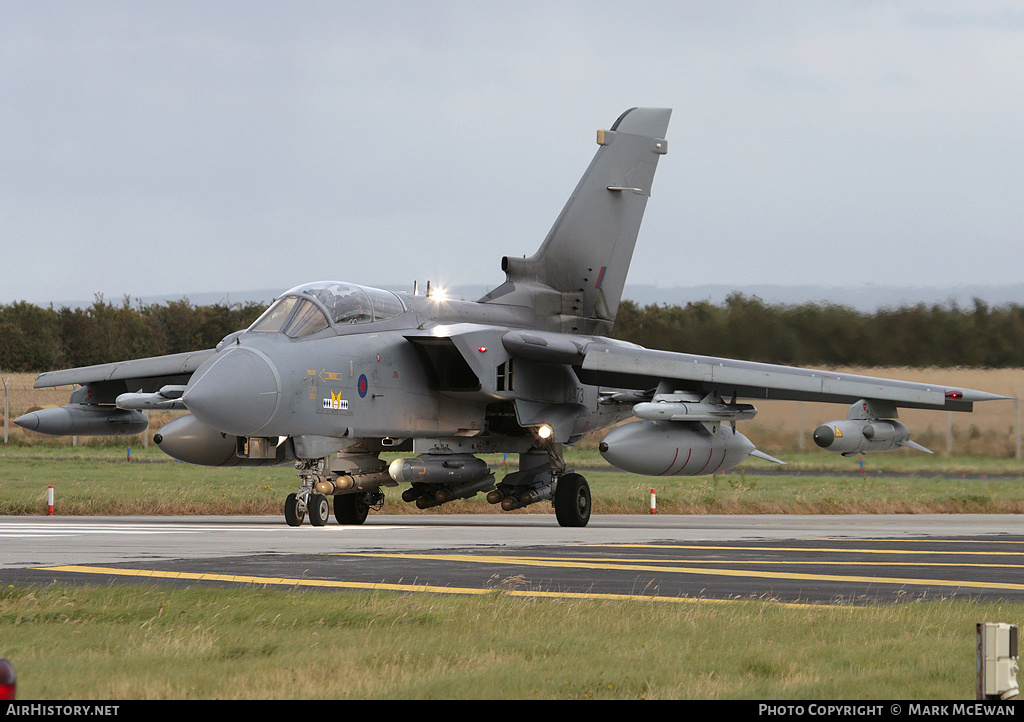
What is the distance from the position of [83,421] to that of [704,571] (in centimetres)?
1505

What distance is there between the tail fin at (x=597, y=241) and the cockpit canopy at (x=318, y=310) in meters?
4.01

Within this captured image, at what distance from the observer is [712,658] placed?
26.1 feet

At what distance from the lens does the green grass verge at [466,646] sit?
7.01 m

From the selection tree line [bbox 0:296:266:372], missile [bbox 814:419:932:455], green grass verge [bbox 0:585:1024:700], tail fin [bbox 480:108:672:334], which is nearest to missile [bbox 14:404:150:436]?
tail fin [bbox 480:108:672:334]

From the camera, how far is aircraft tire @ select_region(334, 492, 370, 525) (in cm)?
2247

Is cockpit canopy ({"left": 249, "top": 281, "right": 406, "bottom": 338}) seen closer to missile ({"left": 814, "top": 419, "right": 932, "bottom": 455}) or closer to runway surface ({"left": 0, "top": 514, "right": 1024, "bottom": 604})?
runway surface ({"left": 0, "top": 514, "right": 1024, "bottom": 604})

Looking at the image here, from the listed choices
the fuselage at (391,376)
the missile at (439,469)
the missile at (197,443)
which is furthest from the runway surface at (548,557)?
the fuselage at (391,376)

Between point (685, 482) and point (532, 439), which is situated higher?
point (532, 439)

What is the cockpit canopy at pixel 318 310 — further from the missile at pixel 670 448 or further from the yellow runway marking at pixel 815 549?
the yellow runway marking at pixel 815 549

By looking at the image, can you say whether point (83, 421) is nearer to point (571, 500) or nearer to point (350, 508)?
point (350, 508)

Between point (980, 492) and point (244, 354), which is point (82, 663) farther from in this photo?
point (980, 492)

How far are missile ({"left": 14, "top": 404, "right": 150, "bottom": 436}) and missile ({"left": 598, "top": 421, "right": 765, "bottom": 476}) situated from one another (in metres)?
9.60

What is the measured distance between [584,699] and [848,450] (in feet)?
51.3

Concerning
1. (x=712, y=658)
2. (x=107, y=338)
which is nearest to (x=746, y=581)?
(x=712, y=658)
